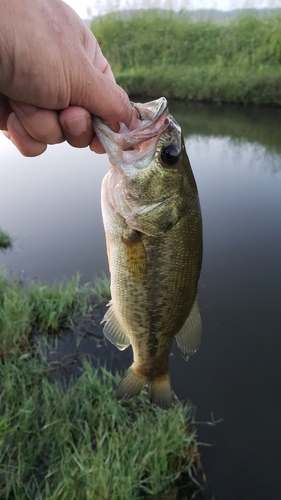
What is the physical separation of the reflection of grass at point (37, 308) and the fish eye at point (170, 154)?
3.14 meters

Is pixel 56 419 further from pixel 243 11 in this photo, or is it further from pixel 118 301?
pixel 243 11

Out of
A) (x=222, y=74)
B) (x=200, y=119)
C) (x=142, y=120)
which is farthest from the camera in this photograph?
(x=222, y=74)

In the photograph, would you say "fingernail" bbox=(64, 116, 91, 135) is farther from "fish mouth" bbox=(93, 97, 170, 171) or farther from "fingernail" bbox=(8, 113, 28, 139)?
"fingernail" bbox=(8, 113, 28, 139)

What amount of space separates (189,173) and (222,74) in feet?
56.7

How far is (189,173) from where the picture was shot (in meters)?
1.78

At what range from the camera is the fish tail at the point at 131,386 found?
2111 mm

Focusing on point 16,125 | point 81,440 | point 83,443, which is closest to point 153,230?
point 16,125

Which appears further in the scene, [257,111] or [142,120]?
[257,111]

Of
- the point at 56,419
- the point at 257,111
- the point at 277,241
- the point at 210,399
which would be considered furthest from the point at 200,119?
the point at 56,419

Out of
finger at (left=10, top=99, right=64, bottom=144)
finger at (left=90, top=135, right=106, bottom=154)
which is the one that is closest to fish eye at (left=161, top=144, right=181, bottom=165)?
finger at (left=90, top=135, right=106, bottom=154)

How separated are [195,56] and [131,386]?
21391mm

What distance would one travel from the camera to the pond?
4.00m

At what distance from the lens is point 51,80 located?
1.41 meters

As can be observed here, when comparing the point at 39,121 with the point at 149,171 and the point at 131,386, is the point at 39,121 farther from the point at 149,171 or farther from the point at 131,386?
the point at 131,386
